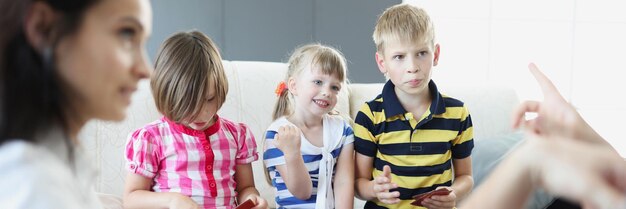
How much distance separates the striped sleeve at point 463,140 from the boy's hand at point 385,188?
1.01ft

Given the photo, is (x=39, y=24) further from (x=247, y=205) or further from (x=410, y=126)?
(x=410, y=126)

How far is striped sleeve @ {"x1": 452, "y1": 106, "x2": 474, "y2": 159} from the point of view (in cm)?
188

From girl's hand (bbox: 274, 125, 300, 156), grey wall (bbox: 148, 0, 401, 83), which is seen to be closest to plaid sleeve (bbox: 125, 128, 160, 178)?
girl's hand (bbox: 274, 125, 300, 156)

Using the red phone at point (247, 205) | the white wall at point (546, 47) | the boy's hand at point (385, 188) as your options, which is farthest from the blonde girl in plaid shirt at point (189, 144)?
the white wall at point (546, 47)

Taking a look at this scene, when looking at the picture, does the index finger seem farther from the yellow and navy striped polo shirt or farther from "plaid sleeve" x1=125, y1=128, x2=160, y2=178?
"plaid sleeve" x1=125, y1=128, x2=160, y2=178

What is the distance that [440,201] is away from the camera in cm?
168

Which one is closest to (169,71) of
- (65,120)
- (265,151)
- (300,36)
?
(265,151)

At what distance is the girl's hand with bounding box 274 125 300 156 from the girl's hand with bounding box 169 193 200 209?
296 millimetres

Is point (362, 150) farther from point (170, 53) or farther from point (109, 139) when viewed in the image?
point (109, 139)

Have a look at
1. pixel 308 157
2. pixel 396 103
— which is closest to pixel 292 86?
pixel 308 157

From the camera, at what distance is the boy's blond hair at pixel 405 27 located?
5.96 feet

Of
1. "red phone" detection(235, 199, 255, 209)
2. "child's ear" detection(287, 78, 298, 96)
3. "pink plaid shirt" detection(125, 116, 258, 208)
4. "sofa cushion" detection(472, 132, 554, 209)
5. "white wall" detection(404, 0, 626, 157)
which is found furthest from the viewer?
"white wall" detection(404, 0, 626, 157)

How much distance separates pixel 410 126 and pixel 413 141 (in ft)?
0.16

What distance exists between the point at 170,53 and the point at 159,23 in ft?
4.62
